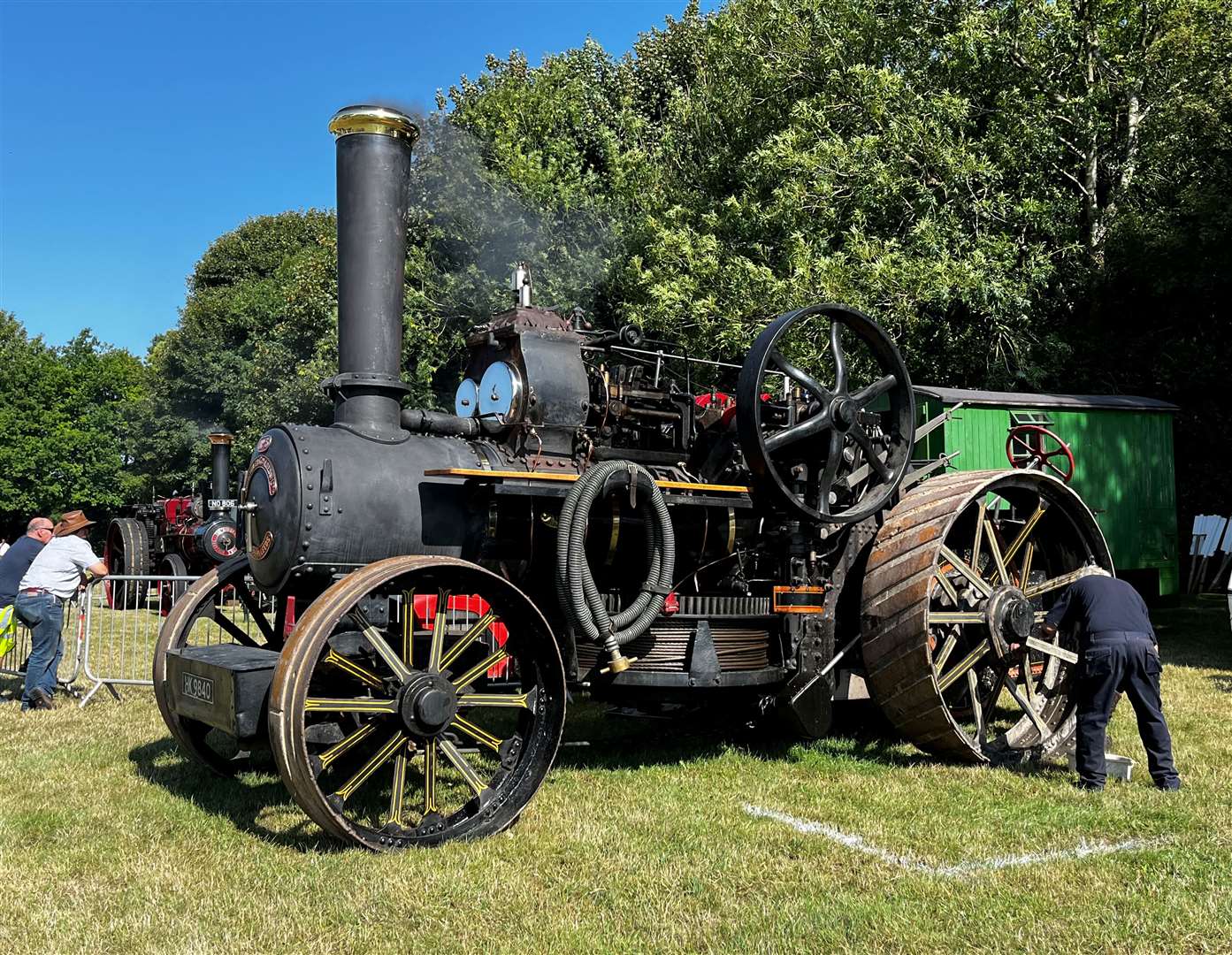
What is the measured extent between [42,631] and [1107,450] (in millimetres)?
11667

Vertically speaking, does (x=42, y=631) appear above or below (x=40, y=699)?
above

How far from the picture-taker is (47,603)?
25.3 ft

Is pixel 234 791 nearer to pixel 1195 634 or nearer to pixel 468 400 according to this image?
pixel 468 400

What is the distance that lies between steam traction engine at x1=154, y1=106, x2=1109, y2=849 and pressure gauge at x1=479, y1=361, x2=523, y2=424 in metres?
0.01

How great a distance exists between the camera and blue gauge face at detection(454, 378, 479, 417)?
5.48 metres

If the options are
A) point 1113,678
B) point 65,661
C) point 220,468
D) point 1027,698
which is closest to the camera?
point 1113,678

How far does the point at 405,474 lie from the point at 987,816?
9.52ft

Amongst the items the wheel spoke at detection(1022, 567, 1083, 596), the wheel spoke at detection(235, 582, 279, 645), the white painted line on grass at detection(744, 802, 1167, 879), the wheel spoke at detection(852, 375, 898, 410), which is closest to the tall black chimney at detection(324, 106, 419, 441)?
the wheel spoke at detection(235, 582, 279, 645)

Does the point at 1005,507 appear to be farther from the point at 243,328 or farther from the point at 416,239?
the point at 243,328

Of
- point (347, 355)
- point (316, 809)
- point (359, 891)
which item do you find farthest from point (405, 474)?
point (359, 891)

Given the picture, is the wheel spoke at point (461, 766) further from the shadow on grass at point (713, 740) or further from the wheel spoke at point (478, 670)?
the shadow on grass at point (713, 740)

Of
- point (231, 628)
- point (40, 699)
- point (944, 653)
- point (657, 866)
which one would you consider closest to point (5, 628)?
point (40, 699)

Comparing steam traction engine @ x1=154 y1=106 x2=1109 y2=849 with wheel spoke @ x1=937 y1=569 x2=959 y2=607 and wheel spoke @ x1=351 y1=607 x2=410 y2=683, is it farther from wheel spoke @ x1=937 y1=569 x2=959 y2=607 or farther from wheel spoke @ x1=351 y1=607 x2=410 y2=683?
wheel spoke @ x1=937 y1=569 x2=959 y2=607

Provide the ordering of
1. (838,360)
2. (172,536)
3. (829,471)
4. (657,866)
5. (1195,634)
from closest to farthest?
(657,866) < (829,471) < (838,360) < (1195,634) < (172,536)
